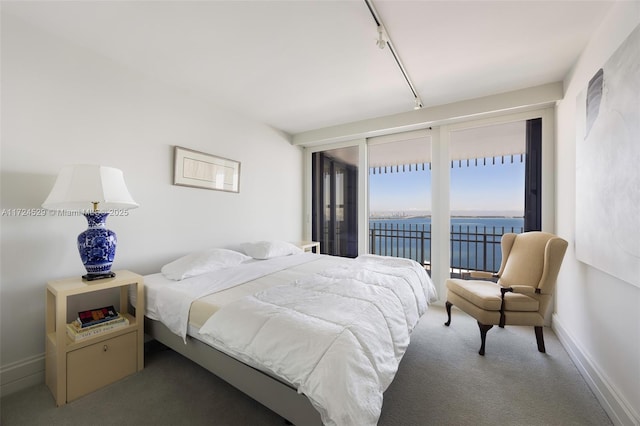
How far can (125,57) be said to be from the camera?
2154 mm

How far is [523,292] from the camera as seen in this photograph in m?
2.15

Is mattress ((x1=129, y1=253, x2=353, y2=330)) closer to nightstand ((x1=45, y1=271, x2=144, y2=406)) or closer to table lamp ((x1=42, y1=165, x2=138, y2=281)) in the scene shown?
nightstand ((x1=45, y1=271, x2=144, y2=406))

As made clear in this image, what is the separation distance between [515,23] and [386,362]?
2.44m

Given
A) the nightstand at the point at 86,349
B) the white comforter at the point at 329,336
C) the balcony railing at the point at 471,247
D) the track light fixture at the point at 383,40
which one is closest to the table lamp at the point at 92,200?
the nightstand at the point at 86,349

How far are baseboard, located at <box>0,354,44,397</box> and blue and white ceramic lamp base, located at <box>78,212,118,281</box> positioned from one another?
2.29 ft

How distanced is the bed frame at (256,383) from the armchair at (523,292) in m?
1.79

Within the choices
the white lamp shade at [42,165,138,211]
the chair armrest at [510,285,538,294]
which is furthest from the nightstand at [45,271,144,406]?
the chair armrest at [510,285,538,294]

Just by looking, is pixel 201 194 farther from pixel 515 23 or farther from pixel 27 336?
pixel 515 23

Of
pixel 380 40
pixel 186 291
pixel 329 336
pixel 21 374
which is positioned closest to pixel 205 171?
pixel 186 291

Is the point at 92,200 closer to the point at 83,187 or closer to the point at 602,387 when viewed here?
the point at 83,187

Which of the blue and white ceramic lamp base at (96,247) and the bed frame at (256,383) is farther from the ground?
the blue and white ceramic lamp base at (96,247)

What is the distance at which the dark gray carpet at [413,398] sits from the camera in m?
1.47

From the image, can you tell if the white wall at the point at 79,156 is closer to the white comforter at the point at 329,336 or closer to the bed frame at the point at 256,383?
the bed frame at the point at 256,383

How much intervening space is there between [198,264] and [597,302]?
3164 millimetres
